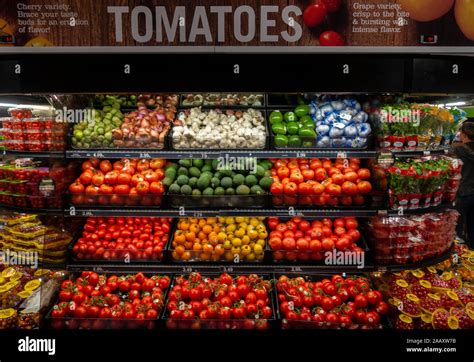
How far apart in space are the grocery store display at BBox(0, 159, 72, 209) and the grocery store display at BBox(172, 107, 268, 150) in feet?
3.56

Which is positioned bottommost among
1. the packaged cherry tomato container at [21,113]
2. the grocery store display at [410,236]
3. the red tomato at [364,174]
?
the grocery store display at [410,236]

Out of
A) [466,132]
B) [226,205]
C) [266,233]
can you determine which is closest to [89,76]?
[226,205]

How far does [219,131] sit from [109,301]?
5.59ft

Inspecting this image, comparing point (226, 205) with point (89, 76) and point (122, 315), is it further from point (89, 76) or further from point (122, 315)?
point (89, 76)

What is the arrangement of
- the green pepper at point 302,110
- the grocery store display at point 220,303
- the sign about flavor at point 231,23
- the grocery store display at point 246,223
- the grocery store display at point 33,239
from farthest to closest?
the green pepper at point 302,110
the grocery store display at point 33,239
the grocery store display at point 246,223
the grocery store display at point 220,303
the sign about flavor at point 231,23

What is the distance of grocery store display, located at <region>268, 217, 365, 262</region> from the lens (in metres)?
3.37

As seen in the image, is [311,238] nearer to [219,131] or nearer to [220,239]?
[220,239]

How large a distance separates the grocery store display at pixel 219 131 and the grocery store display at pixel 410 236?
128 cm

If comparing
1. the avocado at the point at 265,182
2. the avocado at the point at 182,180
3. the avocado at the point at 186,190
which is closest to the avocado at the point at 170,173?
the avocado at the point at 182,180

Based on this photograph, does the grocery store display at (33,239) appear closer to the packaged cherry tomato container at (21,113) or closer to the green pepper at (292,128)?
the packaged cherry tomato container at (21,113)

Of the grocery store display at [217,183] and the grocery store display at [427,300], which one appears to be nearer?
the grocery store display at [427,300]

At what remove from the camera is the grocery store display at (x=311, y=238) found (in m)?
3.37

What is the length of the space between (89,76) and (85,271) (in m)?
1.70

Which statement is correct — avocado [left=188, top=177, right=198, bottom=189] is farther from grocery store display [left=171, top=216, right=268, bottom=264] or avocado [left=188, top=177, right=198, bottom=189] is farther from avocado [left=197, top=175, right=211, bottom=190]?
grocery store display [left=171, top=216, right=268, bottom=264]
